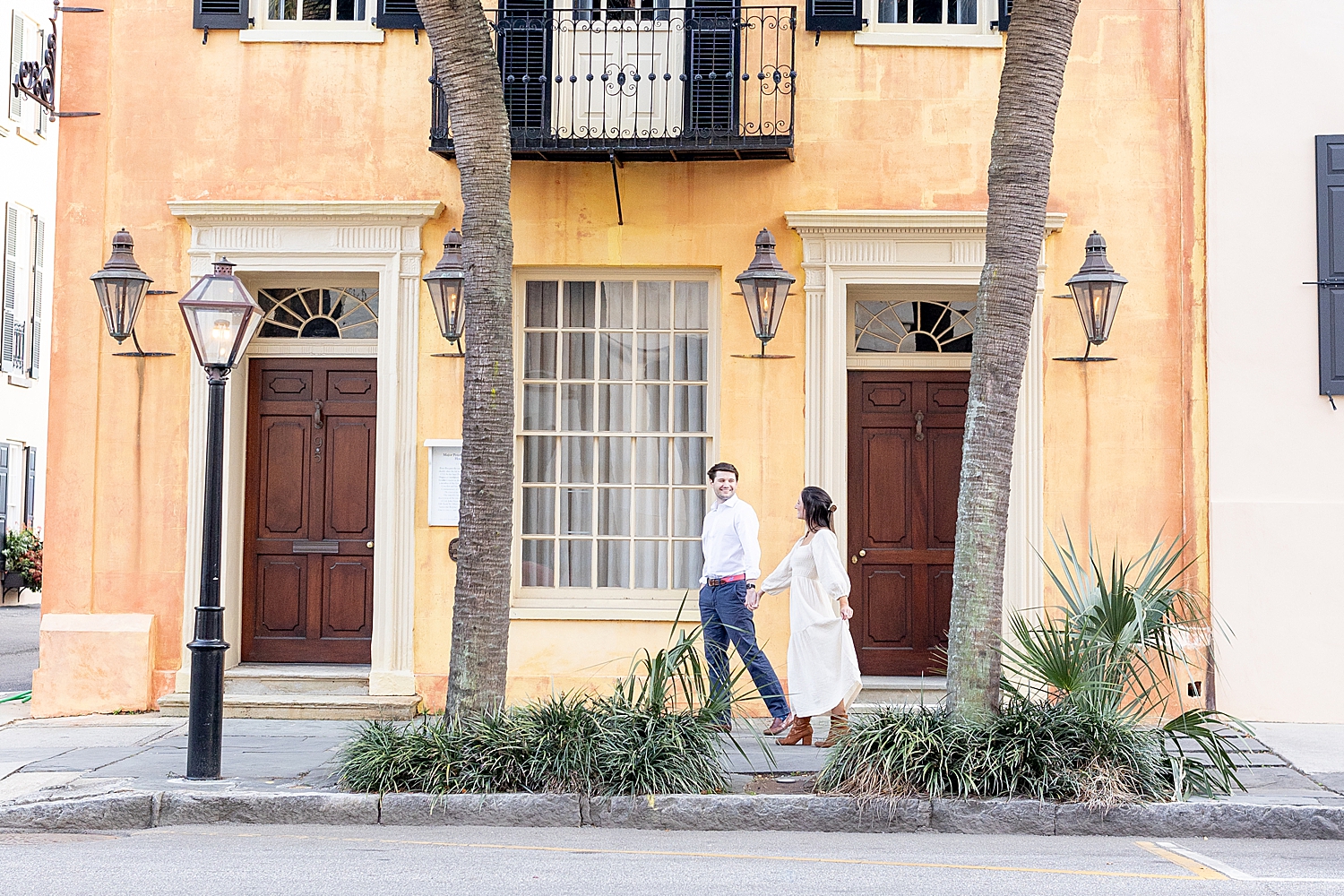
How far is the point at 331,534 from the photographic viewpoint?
428 inches

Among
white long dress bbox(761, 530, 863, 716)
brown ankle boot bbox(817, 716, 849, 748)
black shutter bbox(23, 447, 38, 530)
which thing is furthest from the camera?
black shutter bbox(23, 447, 38, 530)

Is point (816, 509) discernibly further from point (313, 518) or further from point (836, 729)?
point (313, 518)

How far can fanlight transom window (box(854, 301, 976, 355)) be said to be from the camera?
10.9 metres

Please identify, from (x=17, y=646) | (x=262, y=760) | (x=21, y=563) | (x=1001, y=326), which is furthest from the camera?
(x=21, y=563)

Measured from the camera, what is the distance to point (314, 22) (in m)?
10.6

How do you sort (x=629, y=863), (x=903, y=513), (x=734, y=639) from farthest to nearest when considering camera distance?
(x=903, y=513) → (x=734, y=639) → (x=629, y=863)

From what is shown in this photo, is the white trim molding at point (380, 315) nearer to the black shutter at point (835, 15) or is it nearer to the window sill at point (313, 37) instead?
the window sill at point (313, 37)

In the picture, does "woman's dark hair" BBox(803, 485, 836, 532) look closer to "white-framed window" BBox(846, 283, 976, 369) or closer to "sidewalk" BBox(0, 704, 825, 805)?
"sidewalk" BBox(0, 704, 825, 805)

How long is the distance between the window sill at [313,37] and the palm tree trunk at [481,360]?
122 inches

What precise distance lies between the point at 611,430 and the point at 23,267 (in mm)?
17507

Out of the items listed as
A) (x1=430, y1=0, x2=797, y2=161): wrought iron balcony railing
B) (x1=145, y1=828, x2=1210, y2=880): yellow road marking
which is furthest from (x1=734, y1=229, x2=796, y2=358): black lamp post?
(x1=145, y1=828, x2=1210, y2=880): yellow road marking

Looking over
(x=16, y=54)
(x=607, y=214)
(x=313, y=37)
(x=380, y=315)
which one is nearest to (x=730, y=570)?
Result: (x=607, y=214)

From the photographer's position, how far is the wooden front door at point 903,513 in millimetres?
10742

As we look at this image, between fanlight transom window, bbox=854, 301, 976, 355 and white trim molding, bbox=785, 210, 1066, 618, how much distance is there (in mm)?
559
